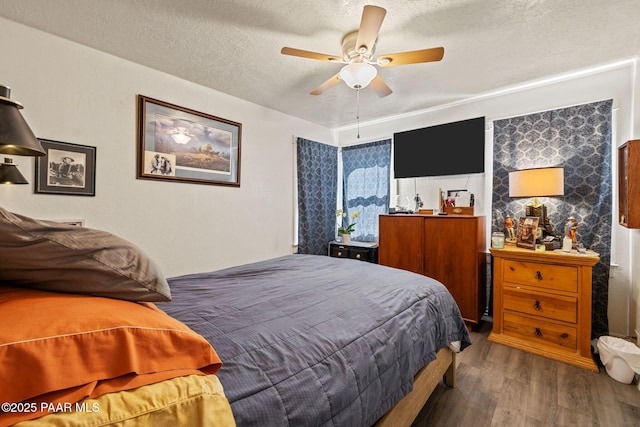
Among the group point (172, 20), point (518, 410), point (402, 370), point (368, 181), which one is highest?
point (172, 20)

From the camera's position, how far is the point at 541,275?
2.57 meters

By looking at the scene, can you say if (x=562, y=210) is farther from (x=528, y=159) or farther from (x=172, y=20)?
Result: (x=172, y=20)

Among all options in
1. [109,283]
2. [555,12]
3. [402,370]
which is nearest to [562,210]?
[555,12]

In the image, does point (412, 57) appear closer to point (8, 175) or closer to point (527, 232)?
point (527, 232)

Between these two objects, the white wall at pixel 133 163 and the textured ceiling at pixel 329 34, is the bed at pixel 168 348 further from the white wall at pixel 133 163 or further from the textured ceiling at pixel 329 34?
the textured ceiling at pixel 329 34

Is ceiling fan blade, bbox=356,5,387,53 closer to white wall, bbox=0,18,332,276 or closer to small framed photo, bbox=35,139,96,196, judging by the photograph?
white wall, bbox=0,18,332,276

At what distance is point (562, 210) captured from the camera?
282 cm

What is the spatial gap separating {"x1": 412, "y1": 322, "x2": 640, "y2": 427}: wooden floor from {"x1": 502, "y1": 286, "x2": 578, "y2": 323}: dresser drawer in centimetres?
40

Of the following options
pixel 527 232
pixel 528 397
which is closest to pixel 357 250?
pixel 527 232

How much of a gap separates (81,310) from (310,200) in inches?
141

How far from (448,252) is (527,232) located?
76 cm

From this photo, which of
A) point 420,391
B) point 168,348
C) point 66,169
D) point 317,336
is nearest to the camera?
point 168,348

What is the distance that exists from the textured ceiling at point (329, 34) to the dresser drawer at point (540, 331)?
2385 mm

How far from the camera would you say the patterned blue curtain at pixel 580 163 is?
2615mm
